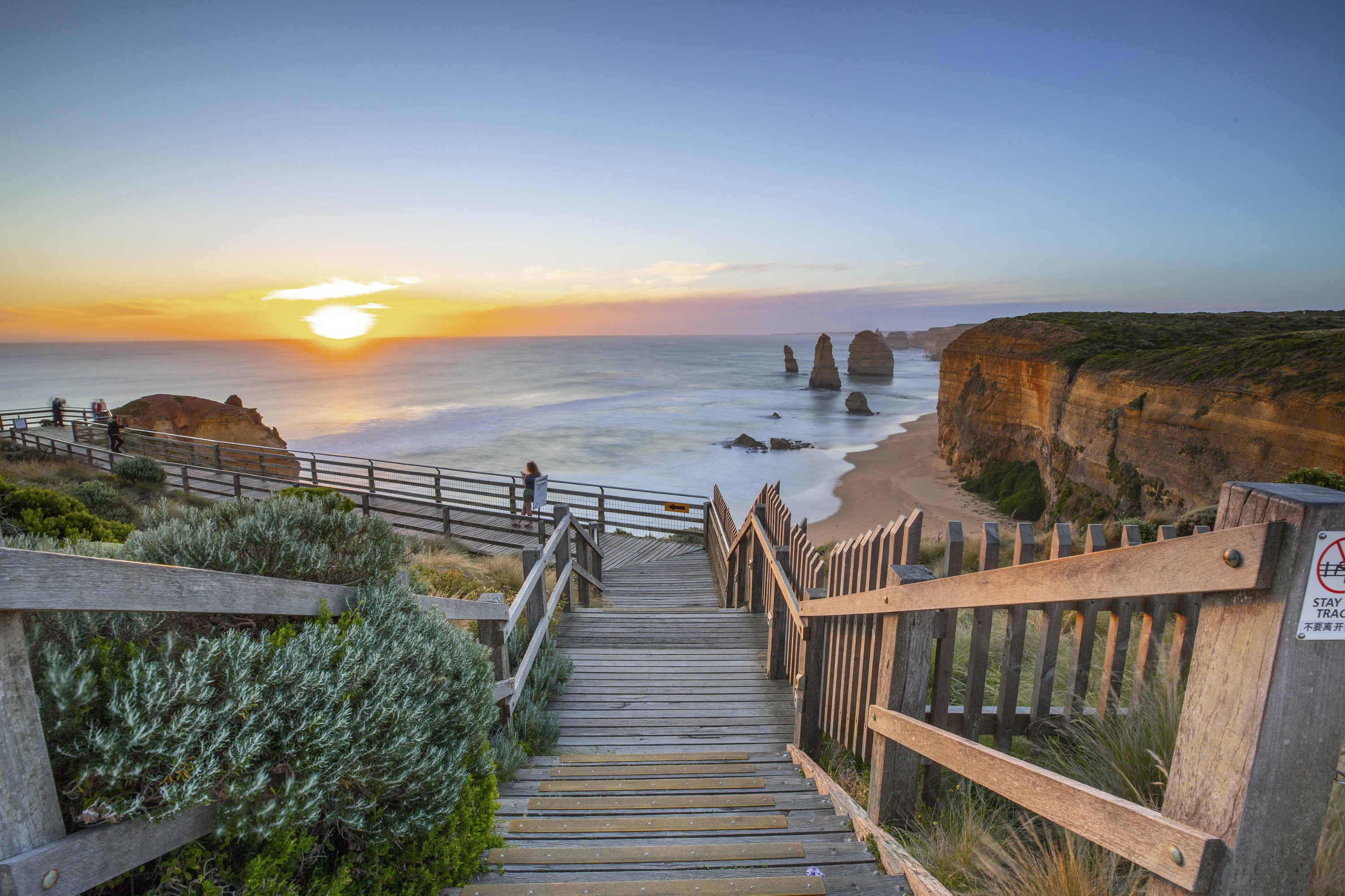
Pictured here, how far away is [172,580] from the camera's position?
5.37ft

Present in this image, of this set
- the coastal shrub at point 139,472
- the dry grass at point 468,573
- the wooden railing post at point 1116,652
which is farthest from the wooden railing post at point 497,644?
the coastal shrub at point 139,472

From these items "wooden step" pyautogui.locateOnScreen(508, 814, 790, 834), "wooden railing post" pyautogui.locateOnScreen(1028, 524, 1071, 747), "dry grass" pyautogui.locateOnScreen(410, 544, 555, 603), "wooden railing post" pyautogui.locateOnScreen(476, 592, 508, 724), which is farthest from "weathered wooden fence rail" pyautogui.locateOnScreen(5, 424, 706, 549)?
"wooden railing post" pyautogui.locateOnScreen(1028, 524, 1071, 747)

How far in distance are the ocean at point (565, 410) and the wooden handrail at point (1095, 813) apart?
24619 mm

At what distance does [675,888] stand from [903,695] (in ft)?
3.91

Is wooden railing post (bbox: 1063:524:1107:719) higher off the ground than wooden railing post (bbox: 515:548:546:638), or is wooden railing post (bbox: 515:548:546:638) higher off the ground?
wooden railing post (bbox: 1063:524:1107:719)

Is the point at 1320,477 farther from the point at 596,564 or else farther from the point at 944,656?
the point at 596,564

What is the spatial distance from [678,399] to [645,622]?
71041 millimetres

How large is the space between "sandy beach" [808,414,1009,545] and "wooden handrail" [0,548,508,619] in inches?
709

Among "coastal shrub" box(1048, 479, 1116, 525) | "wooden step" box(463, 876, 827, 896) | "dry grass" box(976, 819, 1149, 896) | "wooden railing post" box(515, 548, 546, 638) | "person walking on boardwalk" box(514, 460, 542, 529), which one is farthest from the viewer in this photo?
"coastal shrub" box(1048, 479, 1116, 525)

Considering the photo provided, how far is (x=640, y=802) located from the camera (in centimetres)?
324

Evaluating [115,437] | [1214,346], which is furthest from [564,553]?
[1214,346]

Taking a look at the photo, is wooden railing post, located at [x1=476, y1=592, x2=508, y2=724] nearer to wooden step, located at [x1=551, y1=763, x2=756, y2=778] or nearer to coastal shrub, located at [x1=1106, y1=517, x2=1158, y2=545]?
wooden step, located at [x1=551, y1=763, x2=756, y2=778]

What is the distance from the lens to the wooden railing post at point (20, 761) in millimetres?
1243

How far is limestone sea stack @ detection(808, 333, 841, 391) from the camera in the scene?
289ft
